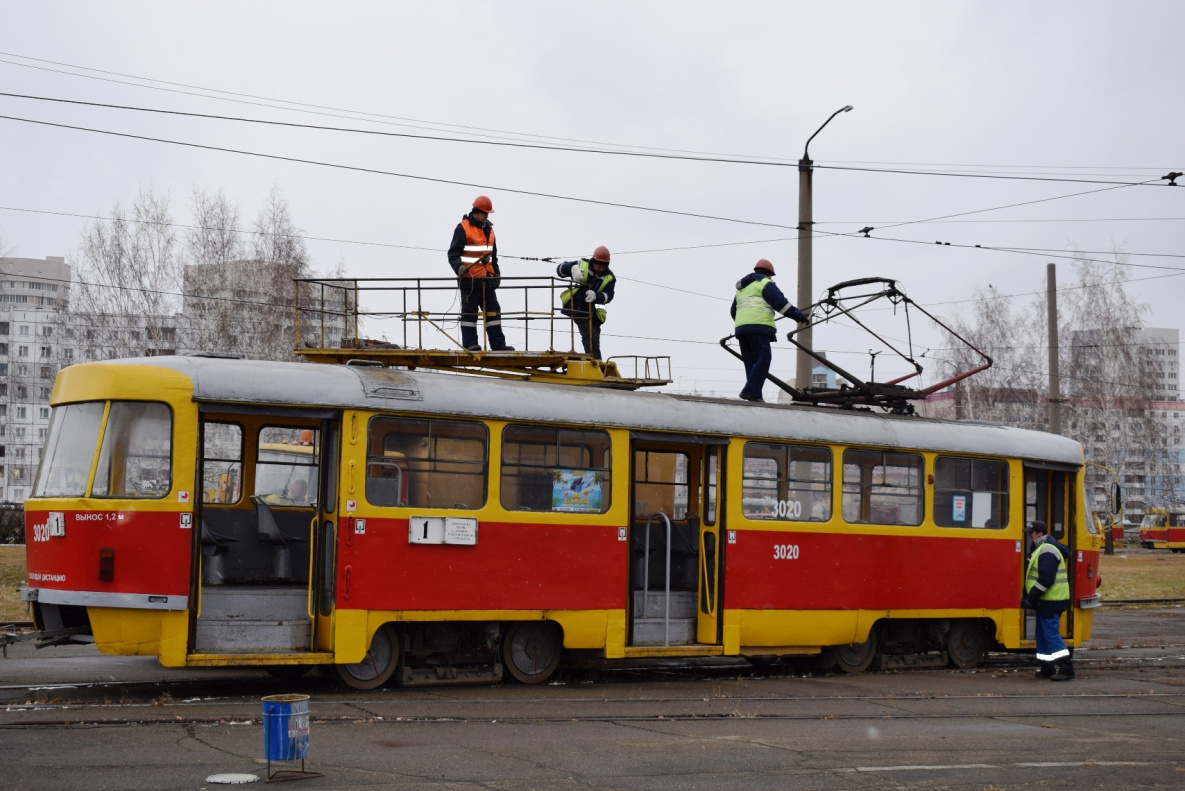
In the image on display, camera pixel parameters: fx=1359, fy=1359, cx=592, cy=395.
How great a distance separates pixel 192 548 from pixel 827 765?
5.47 meters

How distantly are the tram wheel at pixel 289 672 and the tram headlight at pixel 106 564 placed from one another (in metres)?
2.23

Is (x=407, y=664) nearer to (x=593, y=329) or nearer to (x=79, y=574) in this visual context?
(x=79, y=574)

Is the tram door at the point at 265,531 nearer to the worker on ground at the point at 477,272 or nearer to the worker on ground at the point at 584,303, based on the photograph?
the worker on ground at the point at 477,272

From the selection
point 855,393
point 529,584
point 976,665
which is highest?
point 855,393

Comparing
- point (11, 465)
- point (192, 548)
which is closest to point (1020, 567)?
point (192, 548)

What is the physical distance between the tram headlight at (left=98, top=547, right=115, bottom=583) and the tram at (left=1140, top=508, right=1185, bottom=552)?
65.3 metres

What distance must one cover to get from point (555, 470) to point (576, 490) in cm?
31

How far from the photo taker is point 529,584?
1268 centimetres

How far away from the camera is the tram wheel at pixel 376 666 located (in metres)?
12.0

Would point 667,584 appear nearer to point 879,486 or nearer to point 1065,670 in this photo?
point 879,486

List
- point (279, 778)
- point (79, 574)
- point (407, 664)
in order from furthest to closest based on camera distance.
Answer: point (407, 664)
point (79, 574)
point (279, 778)

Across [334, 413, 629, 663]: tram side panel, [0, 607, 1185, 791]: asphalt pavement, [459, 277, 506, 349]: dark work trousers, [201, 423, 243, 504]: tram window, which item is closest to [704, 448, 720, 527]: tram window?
[334, 413, 629, 663]: tram side panel

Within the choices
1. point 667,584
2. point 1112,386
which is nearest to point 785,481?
point 667,584

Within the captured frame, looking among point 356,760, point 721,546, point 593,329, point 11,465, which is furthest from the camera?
point 11,465
